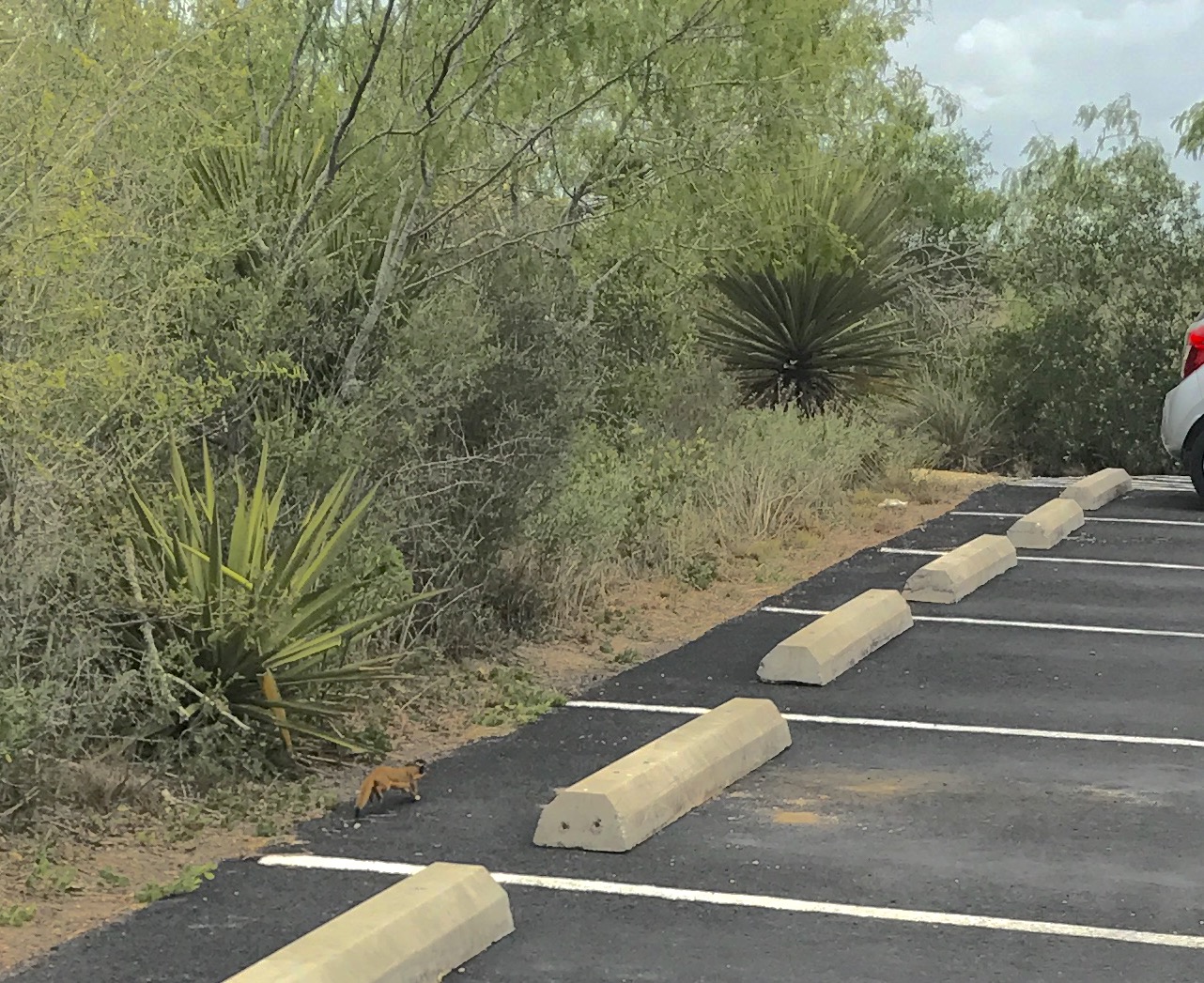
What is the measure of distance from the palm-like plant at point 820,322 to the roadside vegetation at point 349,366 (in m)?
2.60

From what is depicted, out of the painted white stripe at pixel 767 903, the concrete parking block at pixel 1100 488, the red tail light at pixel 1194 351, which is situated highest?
the red tail light at pixel 1194 351

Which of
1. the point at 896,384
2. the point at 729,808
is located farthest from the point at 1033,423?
the point at 729,808

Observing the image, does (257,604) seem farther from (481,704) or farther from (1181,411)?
(1181,411)

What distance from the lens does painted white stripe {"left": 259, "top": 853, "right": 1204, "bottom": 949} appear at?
220 inches

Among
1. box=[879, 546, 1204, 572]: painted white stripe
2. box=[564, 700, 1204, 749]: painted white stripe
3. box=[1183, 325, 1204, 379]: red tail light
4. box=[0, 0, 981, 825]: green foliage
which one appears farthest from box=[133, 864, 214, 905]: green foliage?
box=[1183, 325, 1204, 379]: red tail light

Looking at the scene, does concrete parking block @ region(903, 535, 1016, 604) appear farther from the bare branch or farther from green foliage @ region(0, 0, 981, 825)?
the bare branch

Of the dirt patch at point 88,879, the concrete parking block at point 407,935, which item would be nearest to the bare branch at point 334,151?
the dirt patch at point 88,879

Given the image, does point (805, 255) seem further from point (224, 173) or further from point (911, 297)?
point (224, 173)

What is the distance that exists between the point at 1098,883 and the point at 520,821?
6.54 ft

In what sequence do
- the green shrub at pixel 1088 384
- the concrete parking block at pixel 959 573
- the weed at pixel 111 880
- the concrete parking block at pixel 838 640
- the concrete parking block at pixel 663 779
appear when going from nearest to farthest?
1. the weed at pixel 111 880
2. the concrete parking block at pixel 663 779
3. the concrete parking block at pixel 838 640
4. the concrete parking block at pixel 959 573
5. the green shrub at pixel 1088 384

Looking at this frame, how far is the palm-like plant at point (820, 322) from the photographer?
19.1 metres

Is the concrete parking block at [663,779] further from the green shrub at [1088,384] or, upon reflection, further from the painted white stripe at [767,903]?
the green shrub at [1088,384]

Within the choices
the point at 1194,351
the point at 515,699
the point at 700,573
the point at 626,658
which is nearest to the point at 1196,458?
the point at 1194,351

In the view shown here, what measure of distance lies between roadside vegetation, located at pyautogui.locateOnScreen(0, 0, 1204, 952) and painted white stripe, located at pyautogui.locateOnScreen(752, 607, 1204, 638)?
1135 mm
